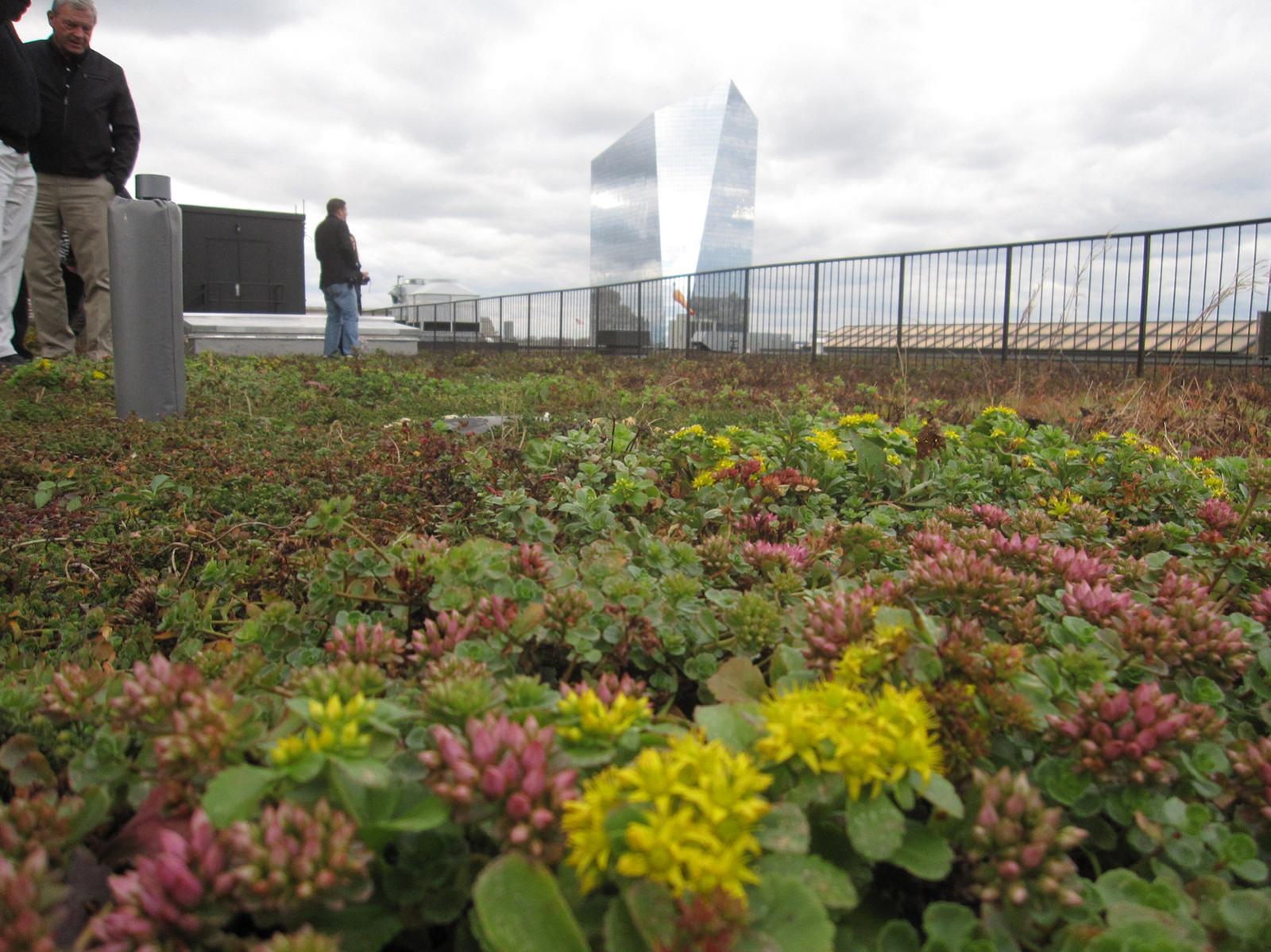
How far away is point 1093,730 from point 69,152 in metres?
8.30

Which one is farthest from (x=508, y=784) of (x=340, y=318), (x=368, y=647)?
(x=340, y=318)

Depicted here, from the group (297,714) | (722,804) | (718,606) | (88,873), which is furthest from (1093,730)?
(88,873)

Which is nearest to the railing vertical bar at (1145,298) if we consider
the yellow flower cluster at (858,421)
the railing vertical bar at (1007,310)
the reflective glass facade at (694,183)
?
the railing vertical bar at (1007,310)

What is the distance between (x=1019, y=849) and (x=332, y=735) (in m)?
0.70

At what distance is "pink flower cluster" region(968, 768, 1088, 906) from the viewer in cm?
85

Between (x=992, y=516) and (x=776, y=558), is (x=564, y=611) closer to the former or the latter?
(x=776, y=558)

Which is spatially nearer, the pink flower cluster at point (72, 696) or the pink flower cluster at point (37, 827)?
the pink flower cluster at point (37, 827)

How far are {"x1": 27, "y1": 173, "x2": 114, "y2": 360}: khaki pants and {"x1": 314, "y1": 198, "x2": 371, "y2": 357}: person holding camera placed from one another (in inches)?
179

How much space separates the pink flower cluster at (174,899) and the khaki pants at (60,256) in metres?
7.32

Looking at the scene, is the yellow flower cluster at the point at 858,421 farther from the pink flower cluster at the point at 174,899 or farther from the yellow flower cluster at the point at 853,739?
the pink flower cluster at the point at 174,899

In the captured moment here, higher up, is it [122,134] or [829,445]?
[122,134]

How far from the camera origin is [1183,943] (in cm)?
76

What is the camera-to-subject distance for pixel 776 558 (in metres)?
1.76

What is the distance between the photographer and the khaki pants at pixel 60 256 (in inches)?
278
